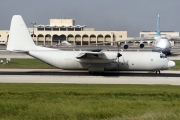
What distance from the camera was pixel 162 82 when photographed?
110 feet

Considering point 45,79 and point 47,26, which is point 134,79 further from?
point 47,26

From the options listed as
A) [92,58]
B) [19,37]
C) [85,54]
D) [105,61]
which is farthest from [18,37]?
[105,61]

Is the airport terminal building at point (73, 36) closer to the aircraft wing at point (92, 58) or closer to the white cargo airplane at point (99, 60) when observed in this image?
the white cargo airplane at point (99, 60)

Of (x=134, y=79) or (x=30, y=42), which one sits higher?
(x=30, y=42)

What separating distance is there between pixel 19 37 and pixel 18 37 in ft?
0.37

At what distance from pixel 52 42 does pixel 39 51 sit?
120599 mm

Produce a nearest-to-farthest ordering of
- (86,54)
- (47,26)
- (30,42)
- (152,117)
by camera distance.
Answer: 1. (152,117)
2. (86,54)
3. (30,42)
4. (47,26)

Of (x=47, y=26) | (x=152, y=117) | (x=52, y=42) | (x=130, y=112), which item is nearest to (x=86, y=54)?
(x=130, y=112)

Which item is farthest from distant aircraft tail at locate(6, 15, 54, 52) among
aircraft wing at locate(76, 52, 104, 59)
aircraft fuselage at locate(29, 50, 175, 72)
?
aircraft wing at locate(76, 52, 104, 59)

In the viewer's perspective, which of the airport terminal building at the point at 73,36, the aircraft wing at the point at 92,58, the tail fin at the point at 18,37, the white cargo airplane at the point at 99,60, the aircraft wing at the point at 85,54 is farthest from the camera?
the airport terminal building at the point at 73,36

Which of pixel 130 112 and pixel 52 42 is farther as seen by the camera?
pixel 52 42

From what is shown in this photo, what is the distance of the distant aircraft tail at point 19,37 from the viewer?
41.4 meters

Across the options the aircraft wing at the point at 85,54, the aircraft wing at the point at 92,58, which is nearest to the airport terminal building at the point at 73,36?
the aircraft wing at the point at 92,58

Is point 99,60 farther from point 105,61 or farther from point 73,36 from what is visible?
point 73,36
